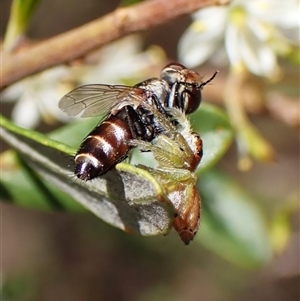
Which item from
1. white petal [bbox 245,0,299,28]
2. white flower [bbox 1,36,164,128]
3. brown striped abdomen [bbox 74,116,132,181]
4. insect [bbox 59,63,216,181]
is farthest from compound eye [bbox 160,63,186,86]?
white flower [bbox 1,36,164,128]

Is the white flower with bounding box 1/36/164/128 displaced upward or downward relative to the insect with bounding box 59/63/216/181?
downward

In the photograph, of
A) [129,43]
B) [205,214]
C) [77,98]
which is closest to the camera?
[77,98]

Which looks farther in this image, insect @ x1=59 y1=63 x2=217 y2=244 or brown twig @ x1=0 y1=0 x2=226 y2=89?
brown twig @ x1=0 y1=0 x2=226 y2=89

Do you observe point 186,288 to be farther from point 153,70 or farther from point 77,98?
point 77,98

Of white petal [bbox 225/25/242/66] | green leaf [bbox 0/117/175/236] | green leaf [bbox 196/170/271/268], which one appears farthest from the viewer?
green leaf [bbox 196/170/271/268]

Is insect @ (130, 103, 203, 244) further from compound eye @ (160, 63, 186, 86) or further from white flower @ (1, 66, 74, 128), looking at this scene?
white flower @ (1, 66, 74, 128)

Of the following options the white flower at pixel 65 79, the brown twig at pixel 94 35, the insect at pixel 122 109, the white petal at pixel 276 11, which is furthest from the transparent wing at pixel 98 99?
the white flower at pixel 65 79

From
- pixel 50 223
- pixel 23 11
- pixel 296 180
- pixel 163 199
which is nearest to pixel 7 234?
pixel 50 223
